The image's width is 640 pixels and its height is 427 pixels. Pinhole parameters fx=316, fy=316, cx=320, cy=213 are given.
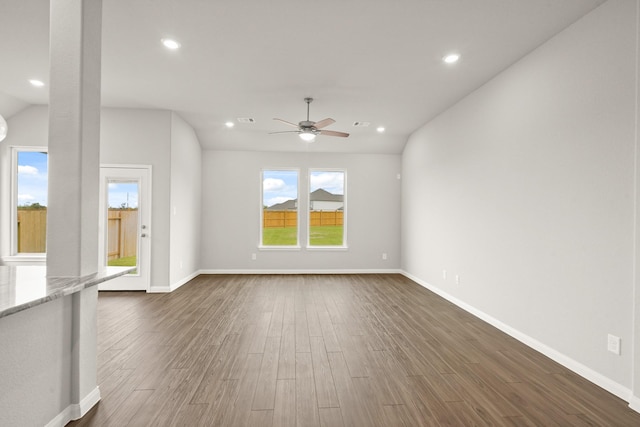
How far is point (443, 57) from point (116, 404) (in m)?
4.17

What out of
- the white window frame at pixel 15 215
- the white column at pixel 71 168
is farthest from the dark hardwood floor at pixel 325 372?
the white window frame at pixel 15 215

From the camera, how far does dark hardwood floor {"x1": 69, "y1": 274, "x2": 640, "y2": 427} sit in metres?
1.99

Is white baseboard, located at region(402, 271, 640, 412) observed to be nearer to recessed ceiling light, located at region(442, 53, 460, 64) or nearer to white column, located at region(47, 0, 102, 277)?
recessed ceiling light, located at region(442, 53, 460, 64)

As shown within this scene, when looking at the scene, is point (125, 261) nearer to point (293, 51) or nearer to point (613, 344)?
point (293, 51)

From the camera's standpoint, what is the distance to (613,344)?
2.33 m

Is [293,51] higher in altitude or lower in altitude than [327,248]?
higher

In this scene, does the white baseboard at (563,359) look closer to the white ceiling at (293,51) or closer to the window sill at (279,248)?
the white ceiling at (293,51)

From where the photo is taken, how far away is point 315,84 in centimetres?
410

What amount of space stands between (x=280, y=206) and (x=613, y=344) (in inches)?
231

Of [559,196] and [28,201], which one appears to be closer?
[559,196]

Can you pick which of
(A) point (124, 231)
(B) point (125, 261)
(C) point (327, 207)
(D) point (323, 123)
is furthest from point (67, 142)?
(C) point (327, 207)

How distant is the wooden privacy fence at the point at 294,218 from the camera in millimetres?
7172

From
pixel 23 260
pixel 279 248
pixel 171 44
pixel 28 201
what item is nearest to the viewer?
pixel 171 44

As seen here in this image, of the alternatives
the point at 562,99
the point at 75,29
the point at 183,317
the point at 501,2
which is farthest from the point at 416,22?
the point at 183,317
